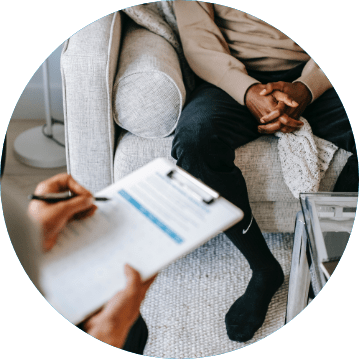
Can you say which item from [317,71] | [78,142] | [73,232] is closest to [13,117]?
[78,142]

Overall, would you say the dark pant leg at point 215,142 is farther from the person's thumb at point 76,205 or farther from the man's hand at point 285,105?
the person's thumb at point 76,205

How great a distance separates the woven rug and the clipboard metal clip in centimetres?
9

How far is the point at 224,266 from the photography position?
30.6 inches

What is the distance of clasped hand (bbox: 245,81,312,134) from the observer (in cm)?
78

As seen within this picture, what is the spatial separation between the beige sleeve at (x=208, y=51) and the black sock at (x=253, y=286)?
28 centimetres

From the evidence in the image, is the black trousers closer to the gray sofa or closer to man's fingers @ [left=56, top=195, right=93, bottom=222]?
the gray sofa

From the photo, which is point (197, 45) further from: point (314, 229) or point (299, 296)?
point (299, 296)

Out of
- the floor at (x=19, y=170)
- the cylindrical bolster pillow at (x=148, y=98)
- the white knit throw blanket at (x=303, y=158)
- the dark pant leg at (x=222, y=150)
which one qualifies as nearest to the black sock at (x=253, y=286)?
the dark pant leg at (x=222, y=150)

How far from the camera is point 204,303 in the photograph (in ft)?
2.48

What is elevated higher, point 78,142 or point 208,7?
point 208,7

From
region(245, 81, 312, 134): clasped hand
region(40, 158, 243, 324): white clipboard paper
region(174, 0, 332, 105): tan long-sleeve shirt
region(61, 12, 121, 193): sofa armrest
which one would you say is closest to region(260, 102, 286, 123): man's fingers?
region(245, 81, 312, 134): clasped hand

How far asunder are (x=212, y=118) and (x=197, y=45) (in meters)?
0.21

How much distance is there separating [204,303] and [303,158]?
1.16 feet

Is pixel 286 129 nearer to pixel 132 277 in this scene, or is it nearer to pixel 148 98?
pixel 148 98
